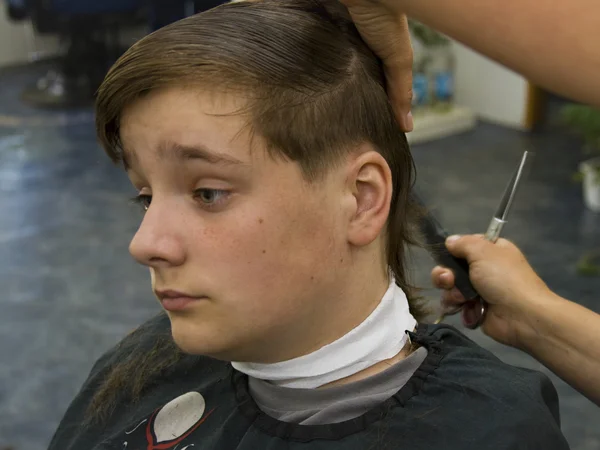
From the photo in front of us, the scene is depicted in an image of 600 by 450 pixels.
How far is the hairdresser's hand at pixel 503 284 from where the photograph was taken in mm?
1246

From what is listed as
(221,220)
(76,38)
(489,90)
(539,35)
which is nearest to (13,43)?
(76,38)

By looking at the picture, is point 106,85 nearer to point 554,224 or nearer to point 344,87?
point 344,87

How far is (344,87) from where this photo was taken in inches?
37.9

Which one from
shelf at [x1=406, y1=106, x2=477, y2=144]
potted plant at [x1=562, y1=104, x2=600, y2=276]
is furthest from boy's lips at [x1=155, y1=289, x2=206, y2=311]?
shelf at [x1=406, y1=106, x2=477, y2=144]

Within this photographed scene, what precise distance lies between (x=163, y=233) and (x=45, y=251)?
8.98 ft

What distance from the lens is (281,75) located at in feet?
3.00

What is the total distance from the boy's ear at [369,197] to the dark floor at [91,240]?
377 millimetres

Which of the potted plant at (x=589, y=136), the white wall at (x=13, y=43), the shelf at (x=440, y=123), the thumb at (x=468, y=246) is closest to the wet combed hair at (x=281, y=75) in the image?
the thumb at (x=468, y=246)

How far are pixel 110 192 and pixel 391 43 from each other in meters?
3.35

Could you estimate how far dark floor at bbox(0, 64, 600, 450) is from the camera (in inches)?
100

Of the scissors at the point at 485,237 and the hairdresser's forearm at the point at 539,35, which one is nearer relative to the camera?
the hairdresser's forearm at the point at 539,35

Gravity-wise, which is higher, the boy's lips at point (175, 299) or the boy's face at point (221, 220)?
the boy's face at point (221, 220)

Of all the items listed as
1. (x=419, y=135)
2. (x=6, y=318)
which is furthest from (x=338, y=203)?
(x=419, y=135)

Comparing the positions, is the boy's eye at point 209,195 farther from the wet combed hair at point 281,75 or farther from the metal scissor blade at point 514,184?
the metal scissor blade at point 514,184
